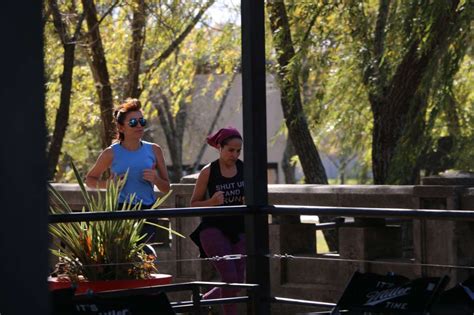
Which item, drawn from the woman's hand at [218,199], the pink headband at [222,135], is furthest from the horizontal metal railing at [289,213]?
the pink headband at [222,135]

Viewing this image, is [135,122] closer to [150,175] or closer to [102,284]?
[150,175]

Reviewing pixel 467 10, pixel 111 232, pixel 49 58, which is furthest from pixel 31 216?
pixel 49 58

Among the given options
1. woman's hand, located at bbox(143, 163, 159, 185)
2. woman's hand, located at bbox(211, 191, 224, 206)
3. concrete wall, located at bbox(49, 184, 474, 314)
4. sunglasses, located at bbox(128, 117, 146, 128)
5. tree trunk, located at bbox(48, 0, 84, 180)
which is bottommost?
concrete wall, located at bbox(49, 184, 474, 314)

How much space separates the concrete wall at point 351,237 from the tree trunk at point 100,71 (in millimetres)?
5264

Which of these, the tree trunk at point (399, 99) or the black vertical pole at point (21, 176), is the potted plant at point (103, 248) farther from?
the tree trunk at point (399, 99)

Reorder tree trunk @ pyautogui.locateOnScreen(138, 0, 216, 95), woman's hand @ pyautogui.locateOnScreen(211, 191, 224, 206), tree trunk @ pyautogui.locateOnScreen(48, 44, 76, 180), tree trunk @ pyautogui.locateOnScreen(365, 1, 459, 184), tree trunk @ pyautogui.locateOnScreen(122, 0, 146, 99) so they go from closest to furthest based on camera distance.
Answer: woman's hand @ pyautogui.locateOnScreen(211, 191, 224, 206) → tree trunk @ pyautogui.locateOnScreen(365, 1, 459, 184) → tree trunk @ pyautogui.locateOnScreen(48, 44, 76, 180) → tree trunk @ pyautogui.locateOnScreen(122, 0, 146, 99) → tree trunk @ pyautogui.locateOnScreen(138, 0, 216, 95)

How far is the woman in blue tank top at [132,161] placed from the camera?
7539 millimetres

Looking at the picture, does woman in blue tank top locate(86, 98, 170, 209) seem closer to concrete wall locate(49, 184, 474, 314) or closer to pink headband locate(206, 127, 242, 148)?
pink headband locate(206, 127, 242, 148)

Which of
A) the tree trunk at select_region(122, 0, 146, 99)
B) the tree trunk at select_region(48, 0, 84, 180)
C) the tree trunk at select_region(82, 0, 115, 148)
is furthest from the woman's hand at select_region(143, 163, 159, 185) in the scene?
the tree trunk at select_region(122, 0, 146, 99)

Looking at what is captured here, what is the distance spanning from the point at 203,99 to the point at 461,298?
3707cm

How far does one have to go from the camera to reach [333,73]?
15.0m

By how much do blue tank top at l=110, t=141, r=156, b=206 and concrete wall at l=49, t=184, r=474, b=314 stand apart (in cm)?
57

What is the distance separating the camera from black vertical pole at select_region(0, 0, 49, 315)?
2.62m

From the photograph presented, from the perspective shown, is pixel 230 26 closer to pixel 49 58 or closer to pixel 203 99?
pixel 49 58
